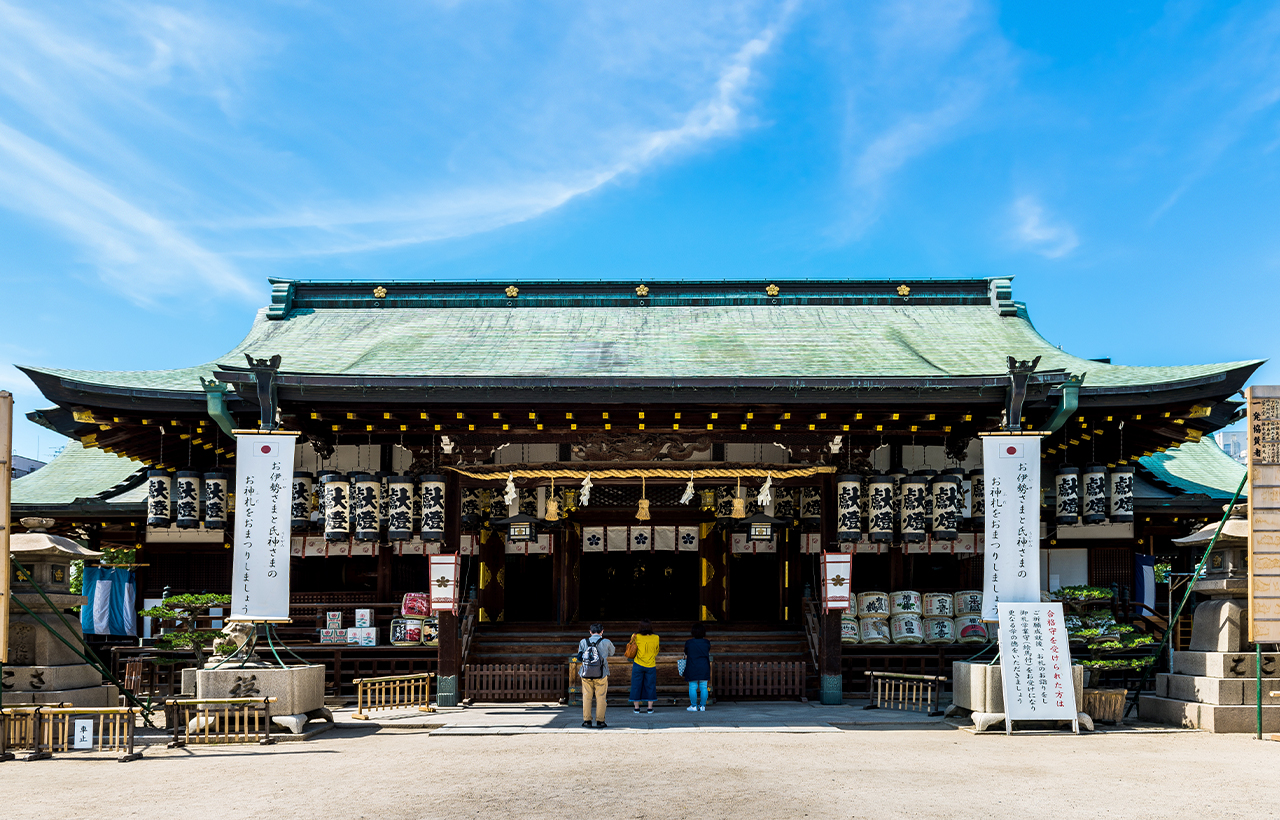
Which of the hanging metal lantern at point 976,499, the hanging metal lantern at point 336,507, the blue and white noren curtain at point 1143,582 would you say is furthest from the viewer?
the blue and white noren curtain at point 1143,582

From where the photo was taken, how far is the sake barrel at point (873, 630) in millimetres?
16234

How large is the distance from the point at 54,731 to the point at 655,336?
12.3 m

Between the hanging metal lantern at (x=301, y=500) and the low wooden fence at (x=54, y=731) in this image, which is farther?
the hanging metal lantern at (x=301, y=500)

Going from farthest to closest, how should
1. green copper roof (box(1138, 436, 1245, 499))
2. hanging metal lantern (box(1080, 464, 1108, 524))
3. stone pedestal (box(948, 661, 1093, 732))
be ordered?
1. green copper roof (box(1138, 436, 1245, 499))
2. hanging metal lantern (box(1080, 464, 1108, 524))
3. stone pedestal (box(948, 661, 1093, 732))

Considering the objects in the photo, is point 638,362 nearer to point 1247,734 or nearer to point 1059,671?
point 1059,671

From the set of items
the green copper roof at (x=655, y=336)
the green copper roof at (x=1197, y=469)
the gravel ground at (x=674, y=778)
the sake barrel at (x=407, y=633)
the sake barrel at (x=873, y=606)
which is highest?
the green copper roof at (x=655, y=336)

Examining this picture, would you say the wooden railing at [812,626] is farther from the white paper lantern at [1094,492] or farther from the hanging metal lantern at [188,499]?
the hanging metal lantern at [188,499]

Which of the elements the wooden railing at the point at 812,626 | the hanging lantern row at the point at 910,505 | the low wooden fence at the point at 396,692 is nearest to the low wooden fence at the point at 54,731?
the low wooden fence at the point at 396,692

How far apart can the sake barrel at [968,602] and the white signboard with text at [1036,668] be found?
164 inches

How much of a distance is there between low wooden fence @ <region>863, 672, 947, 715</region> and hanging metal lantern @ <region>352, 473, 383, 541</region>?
8.41 meters

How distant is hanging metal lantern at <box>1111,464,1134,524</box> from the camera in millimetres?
15406

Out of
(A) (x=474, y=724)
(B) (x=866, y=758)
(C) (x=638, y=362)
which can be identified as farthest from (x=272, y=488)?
(B) (x=866, y=758)

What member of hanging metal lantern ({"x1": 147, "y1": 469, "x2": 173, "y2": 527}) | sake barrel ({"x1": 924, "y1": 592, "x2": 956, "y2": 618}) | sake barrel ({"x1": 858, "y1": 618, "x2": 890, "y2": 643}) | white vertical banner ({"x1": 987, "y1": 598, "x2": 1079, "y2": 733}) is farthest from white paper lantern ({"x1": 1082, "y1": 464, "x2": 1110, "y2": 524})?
hanging metal lantern ({"x1": 147, "y1": 469, "x2": 173, "y2": 527})

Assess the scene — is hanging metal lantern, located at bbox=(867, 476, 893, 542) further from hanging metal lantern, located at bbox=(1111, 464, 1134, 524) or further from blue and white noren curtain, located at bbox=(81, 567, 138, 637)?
blue and white noren curtain, located at bbox=(81, 567, 138, 637)
